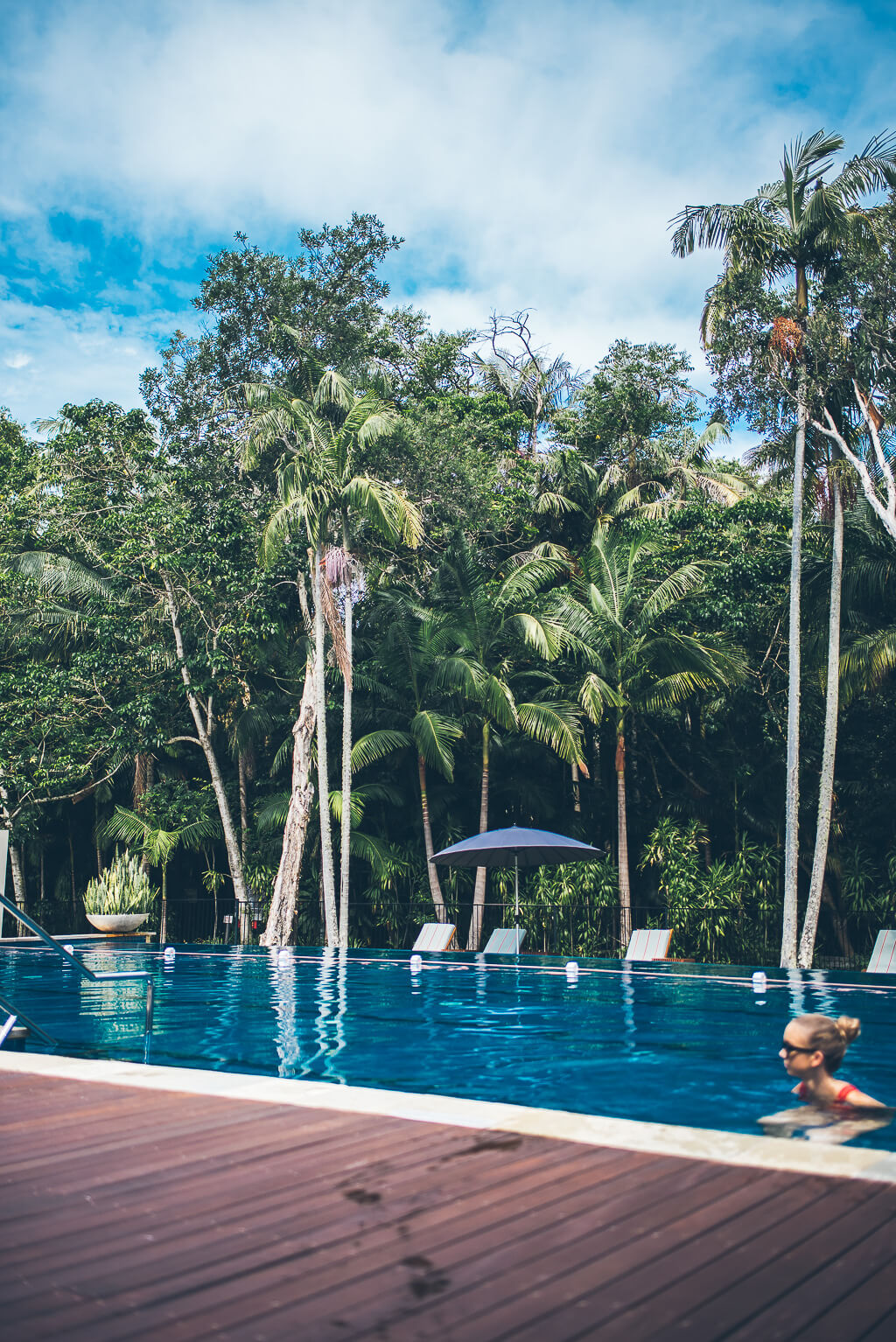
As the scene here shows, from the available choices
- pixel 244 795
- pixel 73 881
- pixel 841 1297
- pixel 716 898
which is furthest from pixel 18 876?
pixel 841 1297

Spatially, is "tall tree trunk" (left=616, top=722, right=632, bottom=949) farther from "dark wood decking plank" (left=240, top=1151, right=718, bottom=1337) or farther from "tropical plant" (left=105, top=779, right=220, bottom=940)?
"dark wood decking plank" (left=240, top=1151, right=718, bottom=1337)

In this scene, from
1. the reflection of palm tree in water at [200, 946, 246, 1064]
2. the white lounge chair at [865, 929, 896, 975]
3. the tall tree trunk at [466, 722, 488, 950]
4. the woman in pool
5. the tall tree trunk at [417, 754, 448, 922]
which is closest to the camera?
the woman in pool

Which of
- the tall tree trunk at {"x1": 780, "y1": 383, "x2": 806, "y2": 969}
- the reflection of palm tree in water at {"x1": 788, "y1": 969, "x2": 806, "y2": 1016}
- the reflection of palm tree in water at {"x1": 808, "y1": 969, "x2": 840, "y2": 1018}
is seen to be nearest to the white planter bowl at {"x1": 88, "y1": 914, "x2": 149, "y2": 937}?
the tall tree trunk at {"x1": 780, "y1": 383, "x2": 806, "y2": 969}

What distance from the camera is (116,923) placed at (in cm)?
2062

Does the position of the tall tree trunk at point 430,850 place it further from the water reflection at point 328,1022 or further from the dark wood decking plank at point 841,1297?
the dark wood decking plank at point 841,1297

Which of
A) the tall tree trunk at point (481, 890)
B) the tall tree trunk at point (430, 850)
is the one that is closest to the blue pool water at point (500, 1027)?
the tall tree trunk at point (481, 890)

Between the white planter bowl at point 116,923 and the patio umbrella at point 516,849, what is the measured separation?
6984 mm

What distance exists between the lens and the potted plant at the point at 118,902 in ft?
68.0

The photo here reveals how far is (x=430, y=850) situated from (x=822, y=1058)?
1736cm

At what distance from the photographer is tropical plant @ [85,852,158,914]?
2108 centimetres

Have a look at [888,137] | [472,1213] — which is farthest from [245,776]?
[472,1213]

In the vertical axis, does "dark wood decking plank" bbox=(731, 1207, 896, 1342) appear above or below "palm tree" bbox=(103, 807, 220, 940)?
below

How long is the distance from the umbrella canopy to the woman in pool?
421 inches

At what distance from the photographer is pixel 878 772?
20.0 meters
